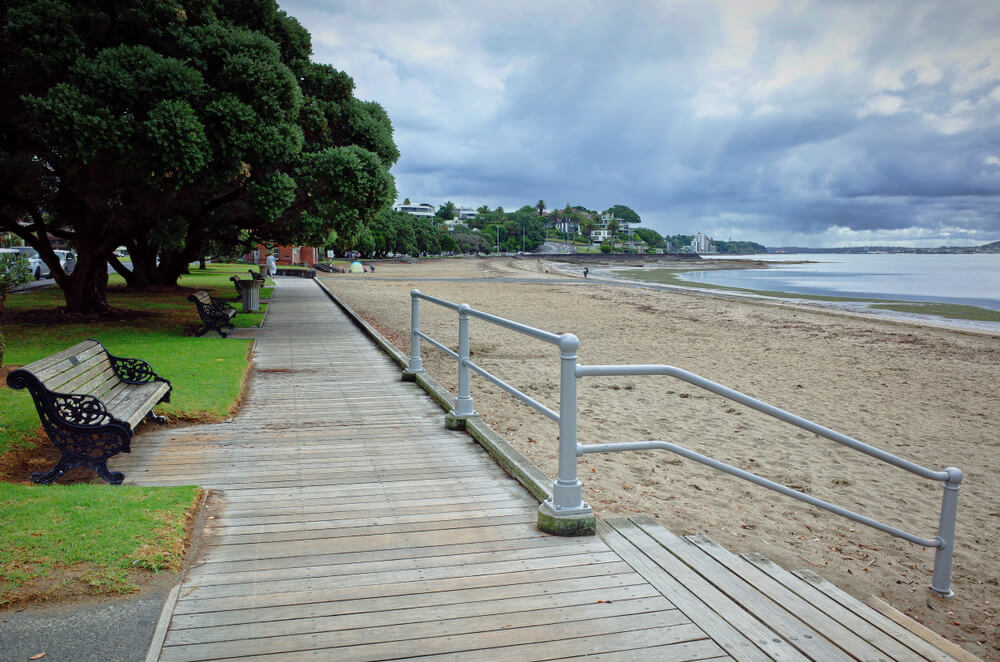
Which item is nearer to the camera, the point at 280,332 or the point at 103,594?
the point at 103,594

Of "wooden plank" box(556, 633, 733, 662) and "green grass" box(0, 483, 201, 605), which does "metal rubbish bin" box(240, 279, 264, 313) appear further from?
"wooden plank" box(556, 633, 733, 662)

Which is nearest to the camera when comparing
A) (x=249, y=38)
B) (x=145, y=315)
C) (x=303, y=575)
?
(x=303, y=575)

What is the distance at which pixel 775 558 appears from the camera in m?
4.59

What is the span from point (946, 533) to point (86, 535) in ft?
15.5

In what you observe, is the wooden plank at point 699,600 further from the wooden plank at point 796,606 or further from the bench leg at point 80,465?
the bench leg at point 80,465

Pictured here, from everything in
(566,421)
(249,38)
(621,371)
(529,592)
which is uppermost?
(249,38)

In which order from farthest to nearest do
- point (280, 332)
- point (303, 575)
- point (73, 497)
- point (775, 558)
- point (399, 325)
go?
point (399, 325), point (280, 332), point (775, 558), point (73, 497), point (303, 575)

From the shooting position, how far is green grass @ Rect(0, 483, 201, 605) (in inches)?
124

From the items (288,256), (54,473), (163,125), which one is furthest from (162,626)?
(288,256)

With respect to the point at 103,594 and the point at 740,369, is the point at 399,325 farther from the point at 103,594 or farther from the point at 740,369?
the point at 103,594

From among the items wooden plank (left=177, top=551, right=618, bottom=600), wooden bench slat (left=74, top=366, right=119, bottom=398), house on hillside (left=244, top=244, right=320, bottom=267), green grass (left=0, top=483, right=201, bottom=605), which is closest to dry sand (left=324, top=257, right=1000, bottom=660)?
wooden plank (left=177, top=551, right=618, bottom=600)

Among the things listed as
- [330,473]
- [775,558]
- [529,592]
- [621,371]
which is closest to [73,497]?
[330,473]

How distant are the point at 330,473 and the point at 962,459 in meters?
7.14

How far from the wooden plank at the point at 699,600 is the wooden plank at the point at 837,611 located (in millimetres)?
360
